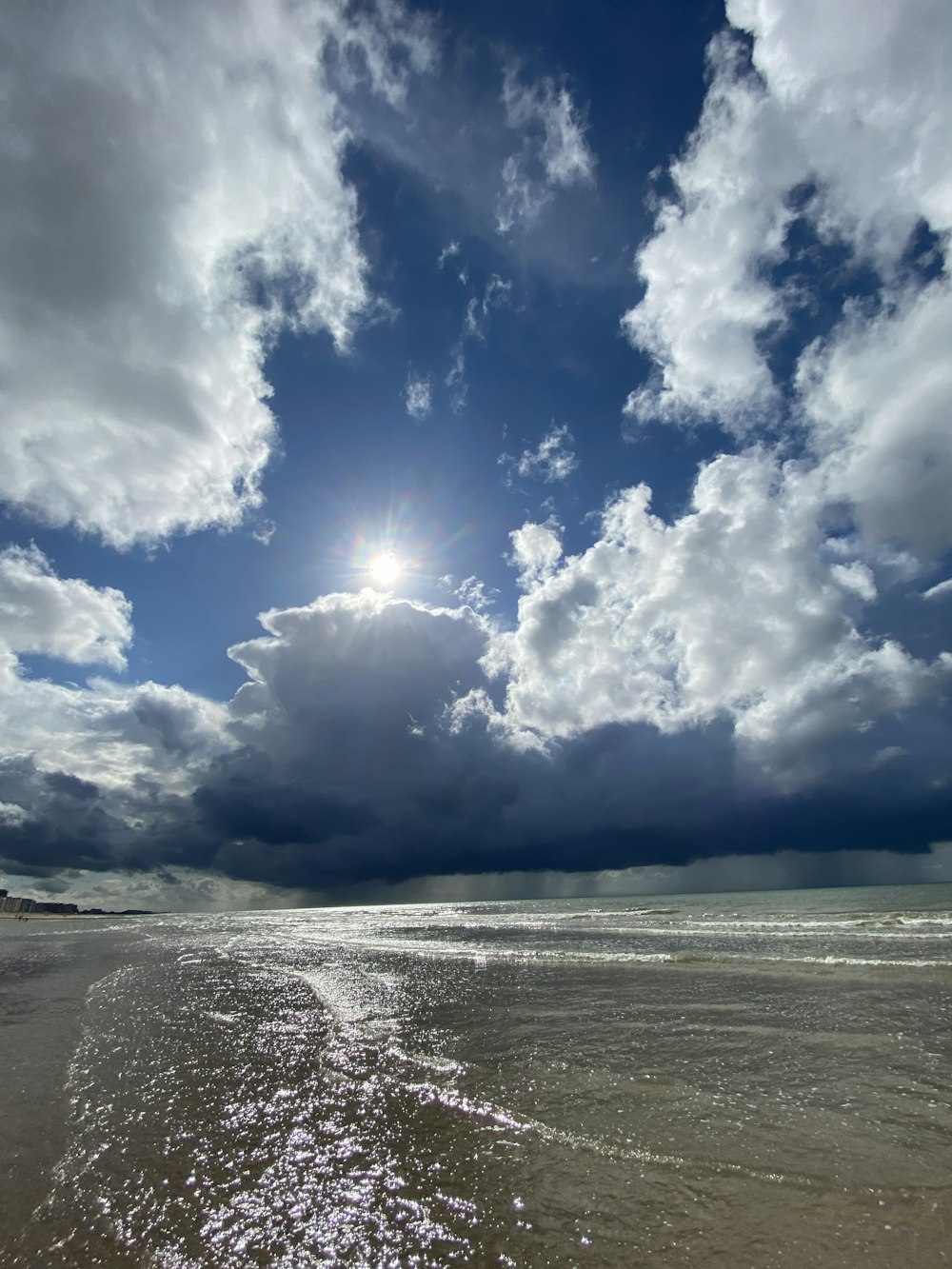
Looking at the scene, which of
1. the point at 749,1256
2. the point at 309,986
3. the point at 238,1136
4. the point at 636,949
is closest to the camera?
the point at 749,1256

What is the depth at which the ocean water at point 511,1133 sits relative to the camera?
4.94m

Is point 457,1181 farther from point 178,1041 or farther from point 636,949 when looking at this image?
point 636,949

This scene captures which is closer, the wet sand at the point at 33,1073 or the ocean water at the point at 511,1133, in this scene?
the ocean water at the point at 511,1133

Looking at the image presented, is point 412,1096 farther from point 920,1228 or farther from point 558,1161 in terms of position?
point 920,1228

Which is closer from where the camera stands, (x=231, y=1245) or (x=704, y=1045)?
(x=231, y=1245)

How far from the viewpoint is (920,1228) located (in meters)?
4.95

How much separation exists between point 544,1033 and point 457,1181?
6209 millimetres

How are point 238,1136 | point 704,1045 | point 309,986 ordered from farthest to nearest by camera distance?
1. point 309,986
2. point 704,1045
3. point 238,1136

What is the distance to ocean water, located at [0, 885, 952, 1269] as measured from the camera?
16.2ft

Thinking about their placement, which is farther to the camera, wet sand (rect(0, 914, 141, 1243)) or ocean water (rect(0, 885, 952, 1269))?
wet sand (rect(0, 914, 141, 1243))

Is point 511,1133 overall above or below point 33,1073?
below

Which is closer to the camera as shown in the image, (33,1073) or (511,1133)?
(511,1133)

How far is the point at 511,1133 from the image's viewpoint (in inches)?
273

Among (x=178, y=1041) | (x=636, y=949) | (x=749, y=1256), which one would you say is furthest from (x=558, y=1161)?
(x=636, y=949)
